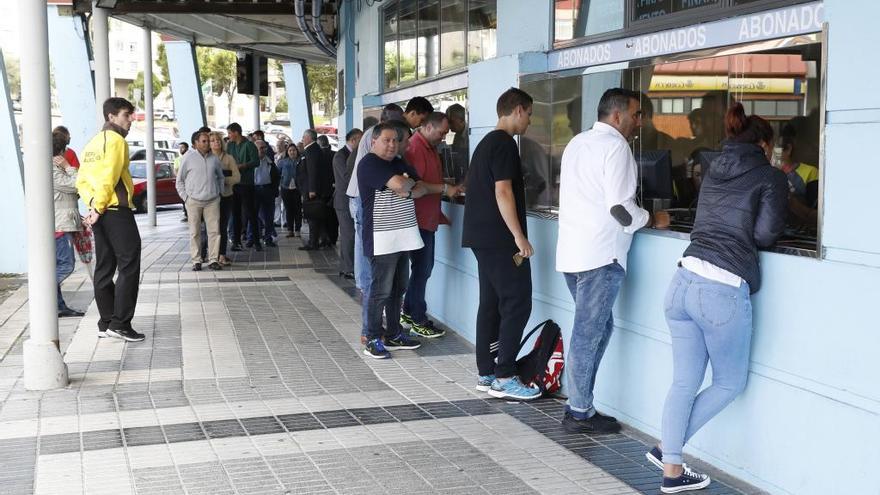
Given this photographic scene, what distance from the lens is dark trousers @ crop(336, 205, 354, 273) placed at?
11367 millimetres

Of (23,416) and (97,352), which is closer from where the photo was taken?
(23,416)

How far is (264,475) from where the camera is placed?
488 cm

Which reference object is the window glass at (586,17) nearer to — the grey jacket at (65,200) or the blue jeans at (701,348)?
the blue jeans at (701,348)

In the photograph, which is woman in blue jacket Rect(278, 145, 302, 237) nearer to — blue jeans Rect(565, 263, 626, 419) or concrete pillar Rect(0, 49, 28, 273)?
concrete pillar Rect(0, 49, 28, 273)

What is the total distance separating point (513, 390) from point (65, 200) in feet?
16.3

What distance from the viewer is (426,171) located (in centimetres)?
802

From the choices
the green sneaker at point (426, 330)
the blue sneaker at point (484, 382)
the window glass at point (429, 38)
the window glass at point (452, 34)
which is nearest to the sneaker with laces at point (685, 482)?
the blue sneaker at point (484, 382)

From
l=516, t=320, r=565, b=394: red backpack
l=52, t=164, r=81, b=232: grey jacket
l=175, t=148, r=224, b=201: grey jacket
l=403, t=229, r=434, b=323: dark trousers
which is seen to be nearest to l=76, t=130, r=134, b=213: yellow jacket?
l=52, t=164, r=81, b=232: grey jacket

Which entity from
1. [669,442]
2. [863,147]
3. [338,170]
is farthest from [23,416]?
[338,170]

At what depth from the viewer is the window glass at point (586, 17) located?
20.1ft

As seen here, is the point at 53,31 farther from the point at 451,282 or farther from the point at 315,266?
the point at 451,282

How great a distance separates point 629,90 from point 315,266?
8.34 m

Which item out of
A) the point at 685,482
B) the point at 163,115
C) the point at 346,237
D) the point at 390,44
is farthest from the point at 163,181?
the point at 163,115

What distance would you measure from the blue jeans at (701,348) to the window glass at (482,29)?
12.5 ft
